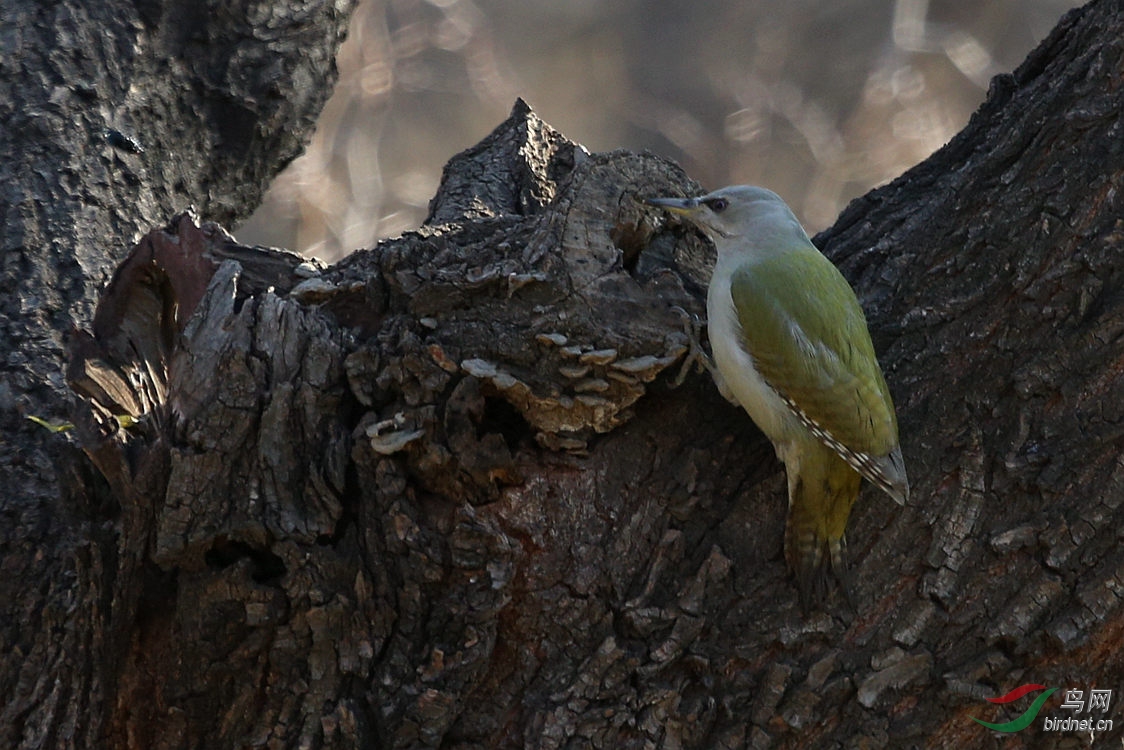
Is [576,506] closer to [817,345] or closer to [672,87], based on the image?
[817,345]

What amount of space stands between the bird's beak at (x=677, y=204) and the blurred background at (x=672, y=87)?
4787 mm

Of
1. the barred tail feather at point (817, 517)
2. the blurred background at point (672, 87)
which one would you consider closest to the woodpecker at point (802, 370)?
the barred tail feather at point (817, 517)

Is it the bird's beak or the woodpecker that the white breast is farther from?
the bird's beak

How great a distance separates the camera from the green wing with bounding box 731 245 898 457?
2770mm

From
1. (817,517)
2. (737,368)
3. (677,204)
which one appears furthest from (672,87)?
(817,517)

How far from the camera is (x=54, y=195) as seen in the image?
131 inches

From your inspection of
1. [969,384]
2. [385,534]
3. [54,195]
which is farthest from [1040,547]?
[54,195]

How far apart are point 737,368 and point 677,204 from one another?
456mm

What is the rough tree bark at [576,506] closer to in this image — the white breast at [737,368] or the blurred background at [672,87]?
the white breast at [737,368]

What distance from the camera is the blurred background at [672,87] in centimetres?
816

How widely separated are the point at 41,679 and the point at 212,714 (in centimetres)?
38

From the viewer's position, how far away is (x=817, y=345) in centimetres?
Result: 310

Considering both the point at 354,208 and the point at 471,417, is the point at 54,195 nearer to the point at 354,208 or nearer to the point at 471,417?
the point at 471,417

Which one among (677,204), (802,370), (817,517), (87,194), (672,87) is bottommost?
(817,517)
